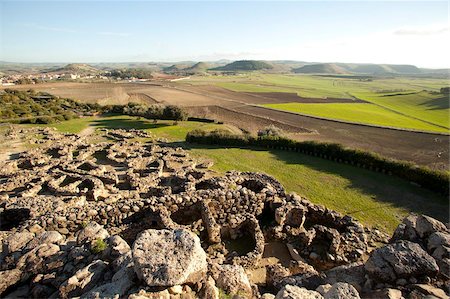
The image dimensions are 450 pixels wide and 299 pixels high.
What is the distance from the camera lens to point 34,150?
3139 cm

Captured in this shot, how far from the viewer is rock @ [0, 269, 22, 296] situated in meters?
7.85

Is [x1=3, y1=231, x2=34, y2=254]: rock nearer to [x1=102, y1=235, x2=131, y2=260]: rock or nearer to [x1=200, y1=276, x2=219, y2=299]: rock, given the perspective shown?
[x1=102, y1=235, x2=131, y2=260]: rock

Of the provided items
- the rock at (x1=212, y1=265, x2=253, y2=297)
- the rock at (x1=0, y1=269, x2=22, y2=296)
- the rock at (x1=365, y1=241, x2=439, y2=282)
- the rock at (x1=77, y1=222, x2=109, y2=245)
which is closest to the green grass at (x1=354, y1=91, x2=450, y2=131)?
the rock at (x1=365, y1=241, x2=439, y2=282)

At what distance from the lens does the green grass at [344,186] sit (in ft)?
66.1

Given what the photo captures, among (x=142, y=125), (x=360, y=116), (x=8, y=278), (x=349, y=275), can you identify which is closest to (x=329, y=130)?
(x=360, y=116)

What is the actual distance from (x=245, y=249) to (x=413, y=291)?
8275 mm

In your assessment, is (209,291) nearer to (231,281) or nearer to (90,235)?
(231,281)

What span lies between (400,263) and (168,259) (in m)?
6.92

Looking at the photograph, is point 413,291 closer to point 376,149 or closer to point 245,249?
point 245,249

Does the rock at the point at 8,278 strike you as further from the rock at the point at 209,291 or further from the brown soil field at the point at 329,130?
the brown soil field at the point at 329,130

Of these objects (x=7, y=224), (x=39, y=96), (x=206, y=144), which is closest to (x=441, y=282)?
(x=7, y=224)

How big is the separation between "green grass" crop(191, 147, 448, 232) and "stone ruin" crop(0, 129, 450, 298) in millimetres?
3316

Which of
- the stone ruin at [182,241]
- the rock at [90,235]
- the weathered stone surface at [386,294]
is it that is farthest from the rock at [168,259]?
the weathered stone surface at [386,294]

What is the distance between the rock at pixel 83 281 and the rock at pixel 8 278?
2.10m
